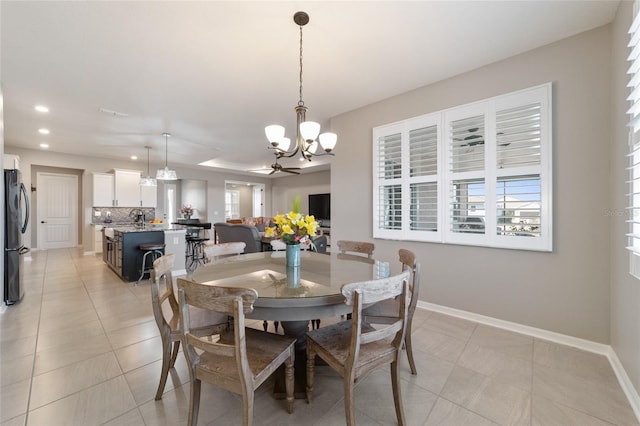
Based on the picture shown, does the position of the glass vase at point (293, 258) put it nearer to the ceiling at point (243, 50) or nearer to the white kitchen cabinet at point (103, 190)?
the ceiling at point (243, 50)

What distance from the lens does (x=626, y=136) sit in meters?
1.82

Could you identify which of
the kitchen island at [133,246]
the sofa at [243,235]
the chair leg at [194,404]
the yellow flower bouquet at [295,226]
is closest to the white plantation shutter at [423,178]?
the yellow flower bouquet at [295,226]

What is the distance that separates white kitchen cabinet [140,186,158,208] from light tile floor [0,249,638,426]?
5105 millimetres

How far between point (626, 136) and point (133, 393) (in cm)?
381

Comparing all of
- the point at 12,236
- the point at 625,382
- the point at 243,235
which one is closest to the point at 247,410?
the point at 625,382

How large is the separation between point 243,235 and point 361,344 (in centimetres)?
412

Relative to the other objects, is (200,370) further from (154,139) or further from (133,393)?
(154,139)

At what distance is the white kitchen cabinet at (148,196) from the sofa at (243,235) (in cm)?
317

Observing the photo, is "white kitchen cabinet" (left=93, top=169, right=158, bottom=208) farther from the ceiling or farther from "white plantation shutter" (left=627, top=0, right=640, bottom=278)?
"white plantation shutter" (left=627, top=0, right=640, bottom=278)

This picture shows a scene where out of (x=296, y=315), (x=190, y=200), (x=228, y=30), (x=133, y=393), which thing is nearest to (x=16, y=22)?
(x=228, y=30)

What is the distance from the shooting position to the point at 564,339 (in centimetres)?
231

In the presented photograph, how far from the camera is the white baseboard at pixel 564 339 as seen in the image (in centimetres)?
167

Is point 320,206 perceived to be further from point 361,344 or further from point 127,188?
point 361,344

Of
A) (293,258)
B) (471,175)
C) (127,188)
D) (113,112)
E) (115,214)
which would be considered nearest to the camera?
(293,258)
